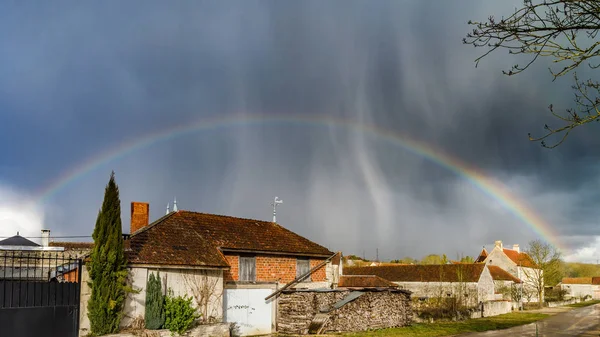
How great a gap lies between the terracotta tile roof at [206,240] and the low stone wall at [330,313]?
2.97 meters

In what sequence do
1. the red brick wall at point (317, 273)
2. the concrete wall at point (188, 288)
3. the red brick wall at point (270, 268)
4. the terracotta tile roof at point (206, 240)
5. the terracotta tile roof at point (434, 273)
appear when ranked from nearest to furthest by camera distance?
the concrete wall at point (188, 288) → the terracotta tile roof at point (206, 240) → the red brick wall at point (270, 268) → the red brick wall at point (317, 273) → the terracotta tile roof at point (434, 273)

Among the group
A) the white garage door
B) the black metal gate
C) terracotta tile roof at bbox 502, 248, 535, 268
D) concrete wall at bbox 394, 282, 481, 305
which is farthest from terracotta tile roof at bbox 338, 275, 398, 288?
terracotta tile roof at bbox 502, 248, 535, 268

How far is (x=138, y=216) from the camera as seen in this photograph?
2667cm

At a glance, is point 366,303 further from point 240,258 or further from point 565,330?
point 565,330

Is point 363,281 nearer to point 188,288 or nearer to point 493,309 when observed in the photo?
point 493,309

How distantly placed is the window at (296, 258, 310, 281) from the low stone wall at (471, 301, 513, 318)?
1768 centimetres

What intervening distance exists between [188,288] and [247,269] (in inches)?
193

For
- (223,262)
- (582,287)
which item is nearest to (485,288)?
(223,262)

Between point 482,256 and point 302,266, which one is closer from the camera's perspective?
point 302,266

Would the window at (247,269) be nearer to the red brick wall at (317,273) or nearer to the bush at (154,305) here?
the red brick wall at (317,273)

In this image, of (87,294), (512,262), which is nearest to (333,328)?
(87,294)

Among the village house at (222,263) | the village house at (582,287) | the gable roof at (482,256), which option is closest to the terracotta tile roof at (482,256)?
the gable roof at (482,256)

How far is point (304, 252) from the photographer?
30.8 m

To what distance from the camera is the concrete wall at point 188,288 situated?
20719 millimetres
